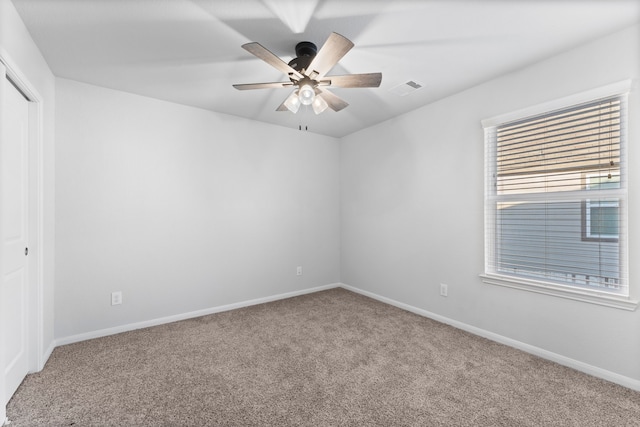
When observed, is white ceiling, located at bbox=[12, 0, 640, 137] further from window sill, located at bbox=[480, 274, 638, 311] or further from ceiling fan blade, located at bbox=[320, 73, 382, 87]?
window sill, located at bbox=[480, 274, 638, 311]

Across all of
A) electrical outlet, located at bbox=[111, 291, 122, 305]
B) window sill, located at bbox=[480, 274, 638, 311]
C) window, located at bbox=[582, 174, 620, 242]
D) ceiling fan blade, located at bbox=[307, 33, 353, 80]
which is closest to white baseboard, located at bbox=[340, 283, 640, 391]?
window sill, located at bbox=[480, 274, 638, 311]

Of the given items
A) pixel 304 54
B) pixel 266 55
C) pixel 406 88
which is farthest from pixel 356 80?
pixel 406 88

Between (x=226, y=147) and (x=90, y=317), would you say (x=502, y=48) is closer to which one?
(x=226, y=147)

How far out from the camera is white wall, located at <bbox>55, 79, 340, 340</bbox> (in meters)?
2.65

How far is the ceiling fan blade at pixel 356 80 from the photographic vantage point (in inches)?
76.1

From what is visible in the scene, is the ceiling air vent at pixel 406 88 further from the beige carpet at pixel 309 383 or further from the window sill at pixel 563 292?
the beige carpet at pixel 309 383

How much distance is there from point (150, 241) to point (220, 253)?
77 centimetres

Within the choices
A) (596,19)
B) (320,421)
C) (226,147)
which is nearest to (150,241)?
(226,147)

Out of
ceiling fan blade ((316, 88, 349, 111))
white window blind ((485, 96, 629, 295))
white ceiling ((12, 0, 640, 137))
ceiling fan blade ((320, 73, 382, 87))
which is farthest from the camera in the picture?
ceiling fan blade ((316, 88, 349, 111))

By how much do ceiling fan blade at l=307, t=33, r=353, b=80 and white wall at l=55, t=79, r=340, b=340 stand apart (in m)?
1.94

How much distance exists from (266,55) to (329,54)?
0.39 meters

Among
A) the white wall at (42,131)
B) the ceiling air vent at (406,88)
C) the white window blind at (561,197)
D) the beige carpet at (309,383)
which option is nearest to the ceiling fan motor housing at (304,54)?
the ceiling air vent at (406,88)

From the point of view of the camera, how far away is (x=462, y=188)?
2930 mm

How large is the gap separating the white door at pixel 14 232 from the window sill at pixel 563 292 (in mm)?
3607
